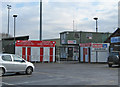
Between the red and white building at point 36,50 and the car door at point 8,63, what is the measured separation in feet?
56.0

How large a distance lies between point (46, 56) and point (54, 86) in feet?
73.3

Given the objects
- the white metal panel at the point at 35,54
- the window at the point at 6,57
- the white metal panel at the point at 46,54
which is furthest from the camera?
the white metal panel at the point at 46,54

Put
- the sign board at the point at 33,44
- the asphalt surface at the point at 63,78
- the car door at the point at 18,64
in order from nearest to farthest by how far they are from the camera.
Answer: the asphalt surface at the point at 63,78 → the car door at the point at 18,64 → the sign board at the point at 33,44

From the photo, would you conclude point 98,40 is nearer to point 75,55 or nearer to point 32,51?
point 75,55

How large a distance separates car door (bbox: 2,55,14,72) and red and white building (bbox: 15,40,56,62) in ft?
56.0

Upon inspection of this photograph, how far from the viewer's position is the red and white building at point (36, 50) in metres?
32.5

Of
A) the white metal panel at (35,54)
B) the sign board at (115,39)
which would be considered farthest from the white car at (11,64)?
the sign board at (115,39)

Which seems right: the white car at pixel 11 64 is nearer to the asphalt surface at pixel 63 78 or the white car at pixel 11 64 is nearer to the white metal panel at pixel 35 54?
the asphalt surface at pixel 63 78

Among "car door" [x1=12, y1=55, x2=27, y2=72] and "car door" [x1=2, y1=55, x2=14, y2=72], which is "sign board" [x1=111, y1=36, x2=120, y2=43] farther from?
"car door" [x1=2, y1=55, x2=14, y2=72]

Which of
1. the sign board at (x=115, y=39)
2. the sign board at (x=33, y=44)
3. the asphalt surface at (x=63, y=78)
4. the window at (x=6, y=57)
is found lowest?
the asphalt surface at (x=63, y=78)

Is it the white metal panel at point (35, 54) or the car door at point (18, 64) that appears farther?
the white metal panel at point (35, 54)

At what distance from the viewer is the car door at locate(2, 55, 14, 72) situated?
49.6 ft

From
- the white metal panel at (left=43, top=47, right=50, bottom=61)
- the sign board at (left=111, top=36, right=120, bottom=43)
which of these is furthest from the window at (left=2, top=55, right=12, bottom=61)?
the sign board at (left=111, top=36, right=120, bottom=43)

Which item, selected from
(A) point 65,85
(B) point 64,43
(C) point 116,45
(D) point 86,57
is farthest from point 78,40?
(A) point 65,85
